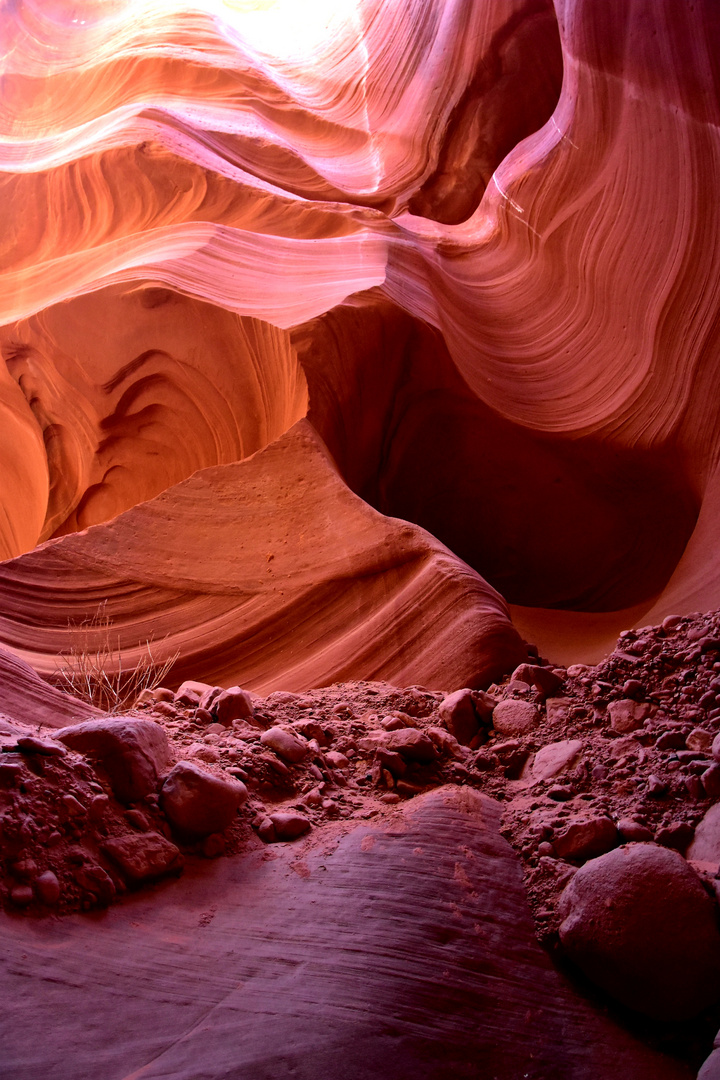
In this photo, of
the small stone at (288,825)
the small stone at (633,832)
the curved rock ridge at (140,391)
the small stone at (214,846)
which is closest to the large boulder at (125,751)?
the small stone at (214,846)

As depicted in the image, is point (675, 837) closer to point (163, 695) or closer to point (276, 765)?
point (276, 765)

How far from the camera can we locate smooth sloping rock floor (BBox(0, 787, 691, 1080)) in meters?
1.26

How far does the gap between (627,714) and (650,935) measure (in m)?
0.77

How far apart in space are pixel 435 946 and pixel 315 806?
47cm

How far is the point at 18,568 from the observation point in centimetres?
340

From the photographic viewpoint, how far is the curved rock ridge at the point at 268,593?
3186 millimetres

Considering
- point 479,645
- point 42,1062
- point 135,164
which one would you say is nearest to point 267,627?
point 479,645

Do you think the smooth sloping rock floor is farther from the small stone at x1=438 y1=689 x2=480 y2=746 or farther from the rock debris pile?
the small stone at x1=438 y1=689 x2=480 y2=746

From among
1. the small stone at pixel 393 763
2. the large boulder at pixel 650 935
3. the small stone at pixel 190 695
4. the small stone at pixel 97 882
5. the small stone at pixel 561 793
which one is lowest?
the large boulder at pixel 650 935

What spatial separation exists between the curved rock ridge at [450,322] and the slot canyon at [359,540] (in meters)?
0.03

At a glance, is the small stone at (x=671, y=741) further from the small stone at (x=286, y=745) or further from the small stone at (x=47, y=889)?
the small stone at (x=47, y=889)

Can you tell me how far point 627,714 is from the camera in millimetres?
2193

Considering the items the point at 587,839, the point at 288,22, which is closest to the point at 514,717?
the point at 587,839

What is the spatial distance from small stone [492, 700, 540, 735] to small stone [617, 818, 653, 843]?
0.56m
